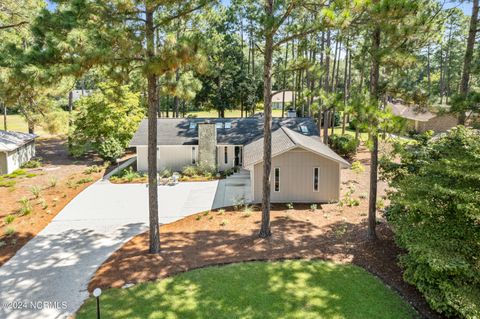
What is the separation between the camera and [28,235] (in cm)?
1238

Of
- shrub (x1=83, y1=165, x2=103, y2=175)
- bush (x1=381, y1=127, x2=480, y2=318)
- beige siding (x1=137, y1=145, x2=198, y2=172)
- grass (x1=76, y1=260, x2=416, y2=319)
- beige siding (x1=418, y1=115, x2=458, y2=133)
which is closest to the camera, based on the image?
bush (x1=381, y1=127, x2=480, y2=318)

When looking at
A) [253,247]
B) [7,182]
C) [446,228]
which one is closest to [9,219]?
[7,182]

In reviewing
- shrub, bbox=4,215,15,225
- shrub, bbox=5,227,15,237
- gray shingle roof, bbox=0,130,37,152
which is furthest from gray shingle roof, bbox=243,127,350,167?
gray shingle roof, bbox=0,130,37,152

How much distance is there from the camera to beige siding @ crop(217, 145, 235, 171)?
73.3 feet

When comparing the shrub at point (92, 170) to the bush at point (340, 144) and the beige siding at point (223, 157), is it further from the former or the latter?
the bush at point (340, 144)

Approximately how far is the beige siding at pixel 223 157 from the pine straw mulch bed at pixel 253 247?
27.5 ft

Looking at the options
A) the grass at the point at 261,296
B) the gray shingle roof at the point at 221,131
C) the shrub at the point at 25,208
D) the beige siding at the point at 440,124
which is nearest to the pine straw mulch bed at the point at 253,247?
the grass at the point at 261,296

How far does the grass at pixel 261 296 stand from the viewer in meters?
7.52

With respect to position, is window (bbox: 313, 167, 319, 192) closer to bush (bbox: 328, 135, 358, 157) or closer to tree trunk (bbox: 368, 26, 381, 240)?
tree trunk (bbox: 368, 26, 381, 240)

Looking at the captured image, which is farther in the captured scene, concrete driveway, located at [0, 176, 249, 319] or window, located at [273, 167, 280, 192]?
window, located at [273, 167, 280, 192]

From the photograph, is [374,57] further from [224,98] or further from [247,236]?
[224,98]

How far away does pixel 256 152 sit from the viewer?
17375mm

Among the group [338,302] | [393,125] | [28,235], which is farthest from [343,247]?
[28,235]

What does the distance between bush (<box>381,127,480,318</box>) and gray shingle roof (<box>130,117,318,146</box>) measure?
13.4m
